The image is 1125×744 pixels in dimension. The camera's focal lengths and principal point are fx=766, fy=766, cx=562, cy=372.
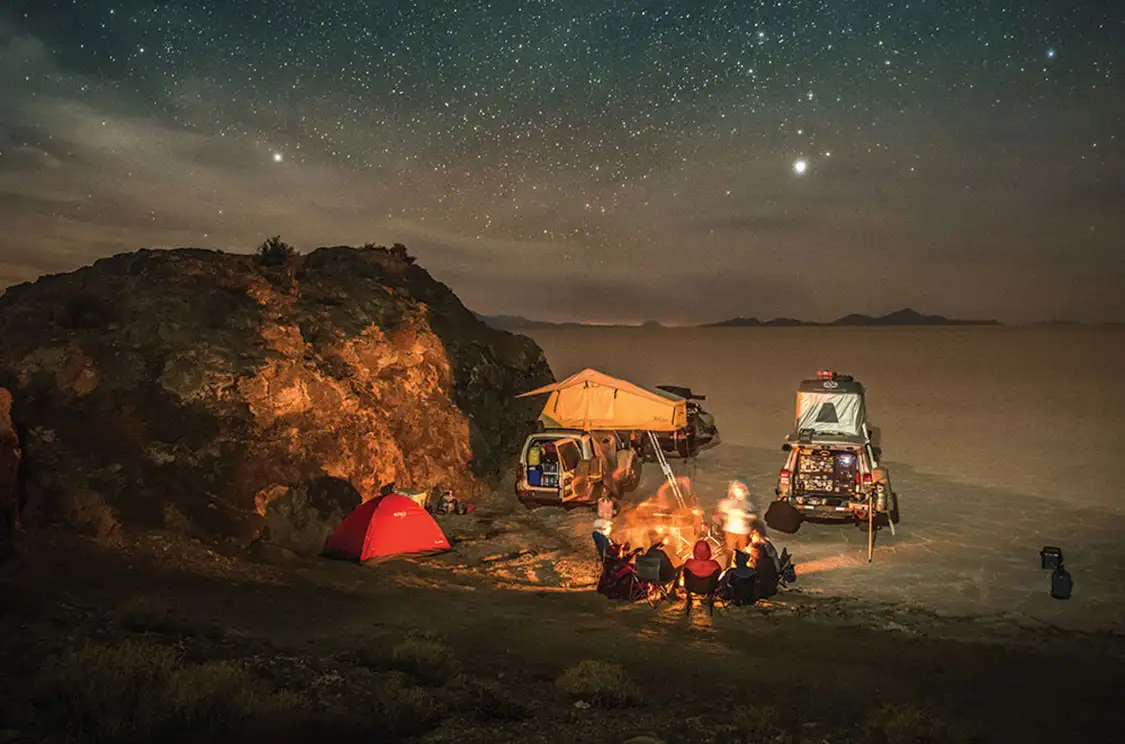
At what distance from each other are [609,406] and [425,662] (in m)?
13.2

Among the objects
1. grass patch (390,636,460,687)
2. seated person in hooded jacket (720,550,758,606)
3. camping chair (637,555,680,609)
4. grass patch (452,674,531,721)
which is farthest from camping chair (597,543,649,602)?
grass patch (452,674,531,721)

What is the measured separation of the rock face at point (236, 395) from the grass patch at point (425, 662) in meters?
6.67

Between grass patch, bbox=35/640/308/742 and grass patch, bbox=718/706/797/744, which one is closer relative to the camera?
grass patch, bbox=35/640/308/742

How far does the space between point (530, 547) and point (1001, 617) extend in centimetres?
883

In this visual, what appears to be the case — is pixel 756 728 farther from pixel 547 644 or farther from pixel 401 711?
pixel 547 644

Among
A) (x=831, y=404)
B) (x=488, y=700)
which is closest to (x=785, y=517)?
(x=831, y=404)

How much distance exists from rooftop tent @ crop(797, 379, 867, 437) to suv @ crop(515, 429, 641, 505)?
622cm

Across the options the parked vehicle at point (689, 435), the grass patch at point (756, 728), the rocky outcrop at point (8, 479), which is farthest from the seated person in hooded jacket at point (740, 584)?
the parked vehicle at point (689, 435)

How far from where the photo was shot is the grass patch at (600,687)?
8.14 meters

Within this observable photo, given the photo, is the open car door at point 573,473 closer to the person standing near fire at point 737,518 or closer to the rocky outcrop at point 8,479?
the person standing near fire at point 737,518

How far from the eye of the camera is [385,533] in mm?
14969

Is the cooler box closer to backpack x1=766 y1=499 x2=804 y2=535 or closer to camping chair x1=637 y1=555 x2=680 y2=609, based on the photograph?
backpack x1=766 y1=499 x2=804 y2=535

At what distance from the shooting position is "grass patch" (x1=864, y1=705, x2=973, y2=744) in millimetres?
7164

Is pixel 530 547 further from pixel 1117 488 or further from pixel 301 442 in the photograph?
pixel 1117 488
